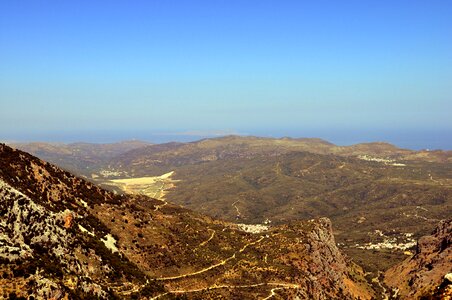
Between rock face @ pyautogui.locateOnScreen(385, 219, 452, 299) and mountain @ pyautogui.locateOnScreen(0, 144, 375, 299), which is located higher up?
mountain @ pyautogui.locateOnScreen(0, 144, 375, 299)

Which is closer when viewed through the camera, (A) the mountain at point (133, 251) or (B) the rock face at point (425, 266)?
(A) the mountain at point (133, 251)

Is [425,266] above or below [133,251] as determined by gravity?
below

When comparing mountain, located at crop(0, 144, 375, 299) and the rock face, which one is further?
the rock face


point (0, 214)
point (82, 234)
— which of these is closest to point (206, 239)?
point (82, 234)

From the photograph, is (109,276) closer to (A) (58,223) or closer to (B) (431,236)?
(A) (58,223)
